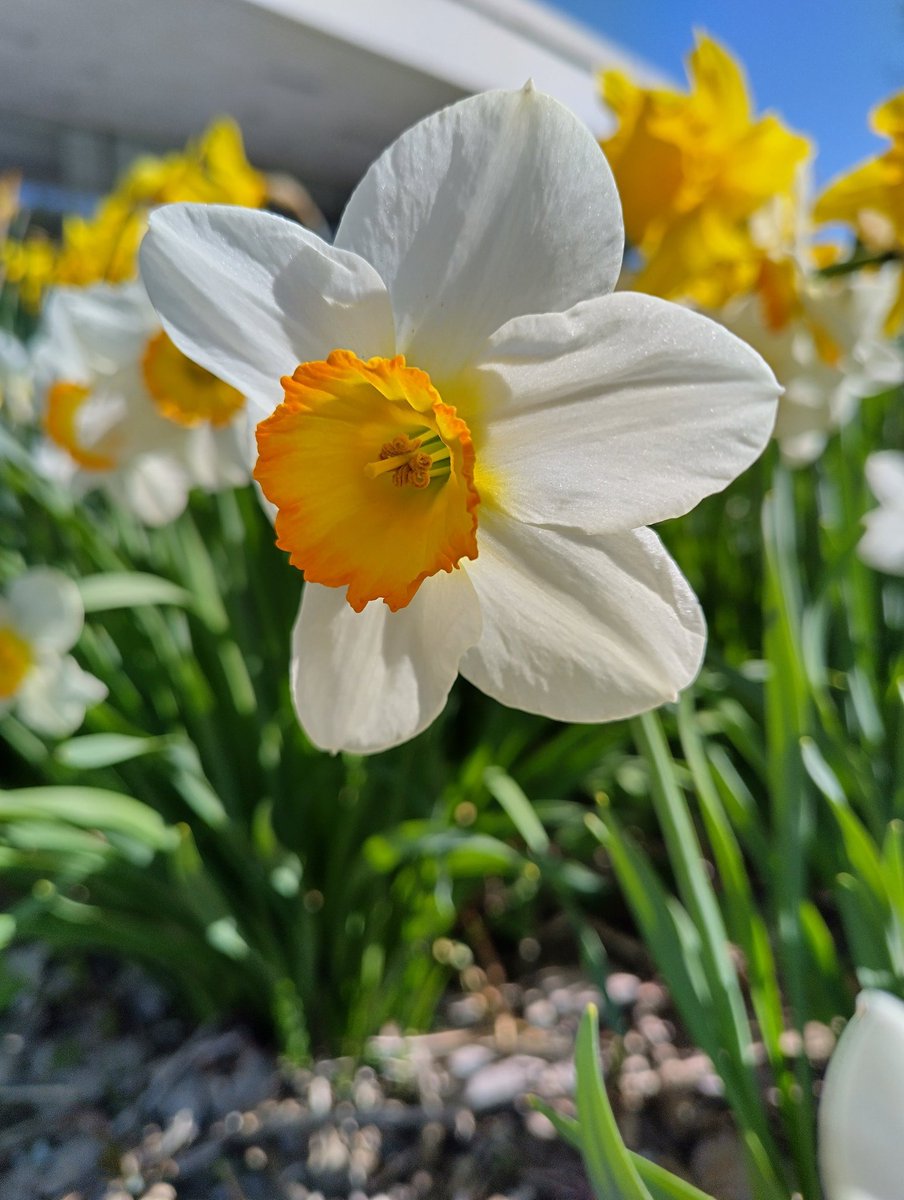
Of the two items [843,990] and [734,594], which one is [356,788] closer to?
[843,990]

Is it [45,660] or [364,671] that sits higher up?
[364,671]

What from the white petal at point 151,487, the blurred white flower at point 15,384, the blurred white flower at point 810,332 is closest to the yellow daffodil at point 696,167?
the blurred white flower at point 810,332

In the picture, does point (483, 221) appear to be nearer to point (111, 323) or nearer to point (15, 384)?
point (111, 323)

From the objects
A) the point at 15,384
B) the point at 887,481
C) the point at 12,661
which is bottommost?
the point at 12,661

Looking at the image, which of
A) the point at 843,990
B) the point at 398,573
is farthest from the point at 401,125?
the point at 843,990

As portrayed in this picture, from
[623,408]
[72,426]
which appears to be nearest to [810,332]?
[623,408]

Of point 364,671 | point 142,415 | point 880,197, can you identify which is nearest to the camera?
point 364,671
